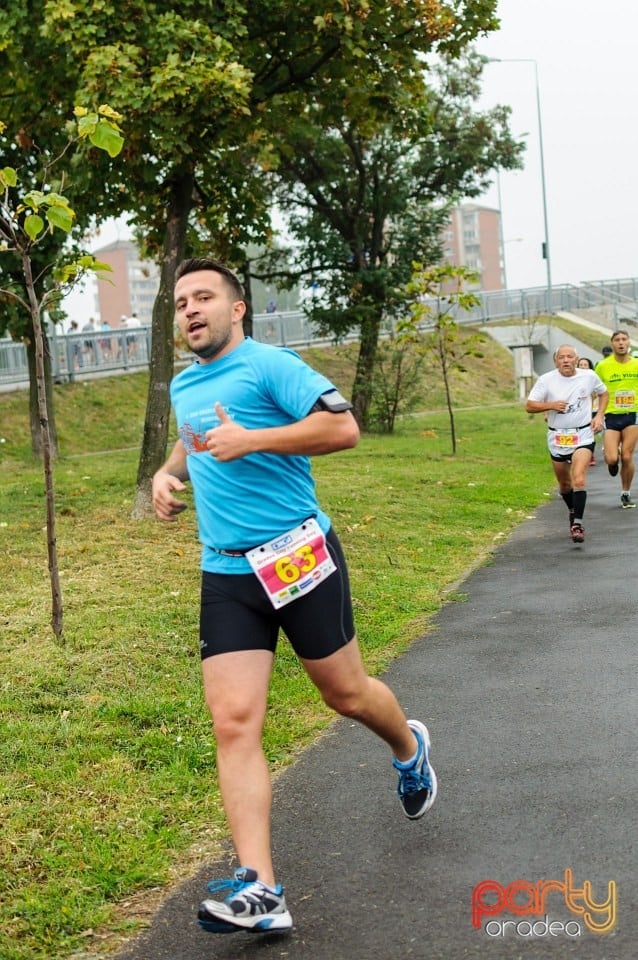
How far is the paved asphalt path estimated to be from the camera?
11.9 ft

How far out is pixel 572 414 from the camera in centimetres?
1200

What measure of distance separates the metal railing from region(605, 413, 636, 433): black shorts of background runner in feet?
44.0

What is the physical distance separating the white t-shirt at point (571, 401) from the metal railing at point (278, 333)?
1608 cm

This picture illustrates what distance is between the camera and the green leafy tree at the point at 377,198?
26.8 m

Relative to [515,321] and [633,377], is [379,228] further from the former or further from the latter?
[515,321]

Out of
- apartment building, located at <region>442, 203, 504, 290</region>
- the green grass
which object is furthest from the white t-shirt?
apartment building, located at <region>442, 203, 504, 290</region>

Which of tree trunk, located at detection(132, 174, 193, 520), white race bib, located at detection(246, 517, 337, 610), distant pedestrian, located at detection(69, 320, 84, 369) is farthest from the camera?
distant pedestrian, located at detection(69, 320, 84, 369)

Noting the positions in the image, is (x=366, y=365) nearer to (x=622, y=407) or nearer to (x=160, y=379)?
(x=622, y=407)

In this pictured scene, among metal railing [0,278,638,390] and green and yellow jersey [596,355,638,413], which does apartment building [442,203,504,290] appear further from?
green and yellow jersey [596,355,638,413]

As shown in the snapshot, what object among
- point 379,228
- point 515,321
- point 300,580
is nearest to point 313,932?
point 300,580

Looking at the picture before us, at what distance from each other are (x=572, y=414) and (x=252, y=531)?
848 cm

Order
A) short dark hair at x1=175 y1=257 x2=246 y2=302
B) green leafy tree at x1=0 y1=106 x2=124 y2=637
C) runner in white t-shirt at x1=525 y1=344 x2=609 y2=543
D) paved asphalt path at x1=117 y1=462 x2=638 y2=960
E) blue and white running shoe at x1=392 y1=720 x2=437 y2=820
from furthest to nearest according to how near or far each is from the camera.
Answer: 1. runner in white t-shirt at x1=525 y1=344 x2=609 y2=543
2. green leafy tree at x1=0 y1=106 x2=124 y2=637
3. blue and white running shoe at x1=392 y1=720 x2=437 y2=820
4. short dark hair at x1=175 y1=257 x2=246 y2=302
5. paved asphalt path at x1=117 y1=462 x2=638 y2=960

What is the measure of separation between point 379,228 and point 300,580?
81.3ft

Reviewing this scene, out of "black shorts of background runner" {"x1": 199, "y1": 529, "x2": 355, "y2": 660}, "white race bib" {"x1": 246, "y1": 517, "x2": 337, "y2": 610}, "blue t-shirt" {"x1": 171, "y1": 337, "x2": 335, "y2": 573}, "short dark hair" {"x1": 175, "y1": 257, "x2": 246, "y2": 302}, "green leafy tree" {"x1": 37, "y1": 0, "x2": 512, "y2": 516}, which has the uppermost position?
"green leafy tree" {"x1": 37, "y1": 0, "x2": 512, "y2": 516}
